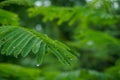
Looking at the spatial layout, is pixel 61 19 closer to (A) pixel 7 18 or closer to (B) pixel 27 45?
(A) pixel 7 18

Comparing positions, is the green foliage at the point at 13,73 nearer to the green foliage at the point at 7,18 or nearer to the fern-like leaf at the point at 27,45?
the green foliage at the point at 7,18

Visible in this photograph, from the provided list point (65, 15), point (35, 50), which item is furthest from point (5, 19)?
point (65, 15)

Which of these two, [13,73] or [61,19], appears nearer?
[13,73]

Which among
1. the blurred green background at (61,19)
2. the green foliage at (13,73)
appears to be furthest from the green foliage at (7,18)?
the green foliage at (13,73)

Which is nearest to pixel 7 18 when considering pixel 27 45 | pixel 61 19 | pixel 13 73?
pixel 27 45

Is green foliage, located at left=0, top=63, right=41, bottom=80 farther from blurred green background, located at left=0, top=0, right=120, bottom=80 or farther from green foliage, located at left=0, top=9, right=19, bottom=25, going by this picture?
green foliage, located at left=0, top=9, right=19, bottom=25

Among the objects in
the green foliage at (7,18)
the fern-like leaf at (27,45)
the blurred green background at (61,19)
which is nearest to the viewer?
the fern-like leaf at (27,45)

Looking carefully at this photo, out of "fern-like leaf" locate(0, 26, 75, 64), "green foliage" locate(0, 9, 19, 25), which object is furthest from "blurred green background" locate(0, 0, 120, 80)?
"fern-like leaf" locate(0, 26, 75, 64)

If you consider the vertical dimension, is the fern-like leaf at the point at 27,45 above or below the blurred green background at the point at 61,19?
above
